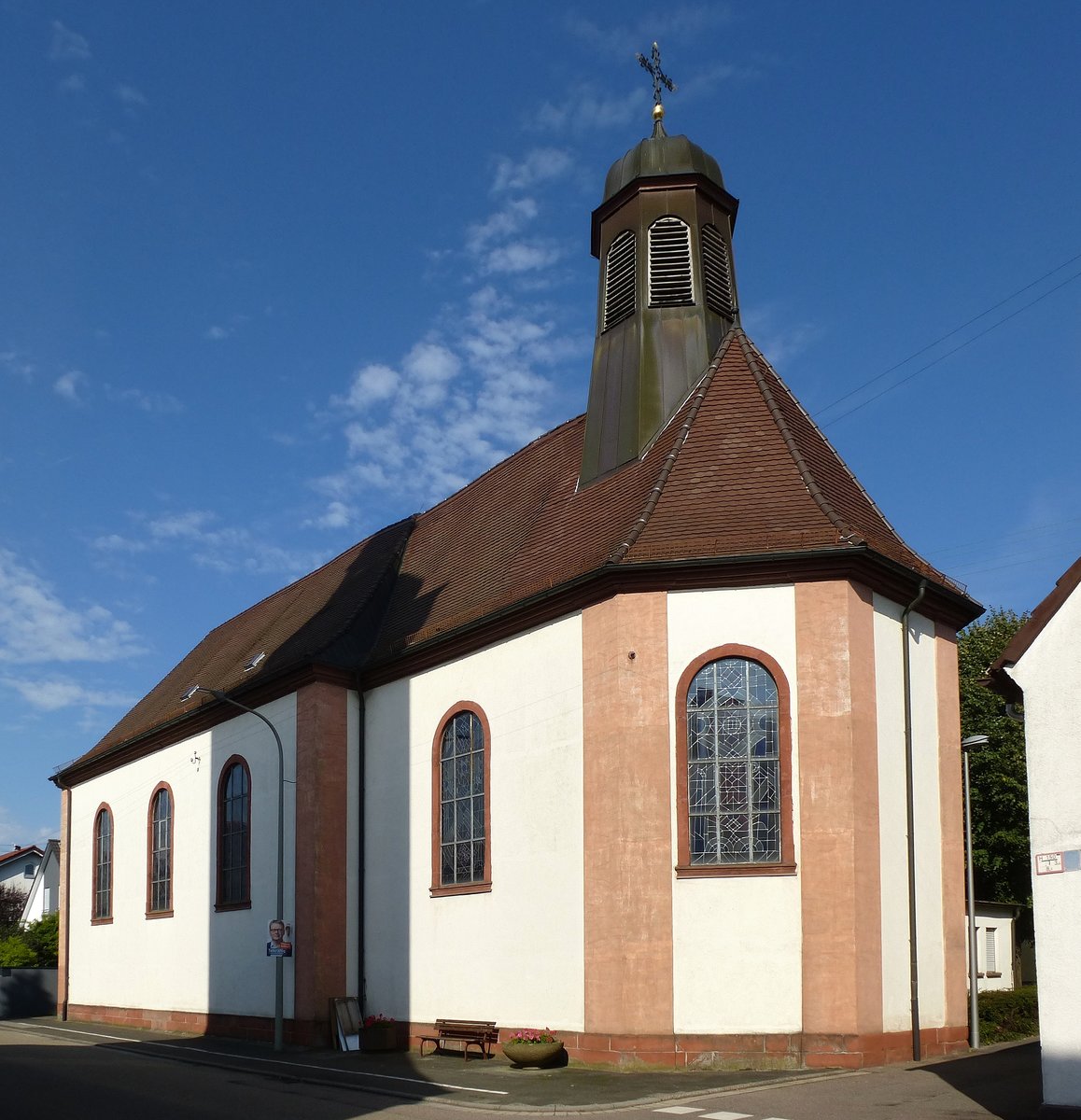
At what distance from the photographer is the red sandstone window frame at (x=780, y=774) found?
17484 mm

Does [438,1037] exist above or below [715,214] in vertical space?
below

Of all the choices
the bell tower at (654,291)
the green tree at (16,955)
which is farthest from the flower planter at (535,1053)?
the green tree at (16,955)

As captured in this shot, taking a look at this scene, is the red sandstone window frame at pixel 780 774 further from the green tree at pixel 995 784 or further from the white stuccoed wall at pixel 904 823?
the green tree at pixel 995 784

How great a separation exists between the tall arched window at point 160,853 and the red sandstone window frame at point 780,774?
16047 millimetres

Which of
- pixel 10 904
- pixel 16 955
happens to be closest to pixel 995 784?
pixel 16 955

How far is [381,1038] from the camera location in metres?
21.8

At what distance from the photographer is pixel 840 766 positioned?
17.5 metres

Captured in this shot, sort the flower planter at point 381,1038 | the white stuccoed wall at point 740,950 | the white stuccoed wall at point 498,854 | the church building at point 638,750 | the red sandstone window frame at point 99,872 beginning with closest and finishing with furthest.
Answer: the white stuccoed wall at point 740,950 < the church building at point 638,750 < the white stuccoed wall at point 498,854 < the flower planter at point 381,1038 < the red sandstone window frame at point 99,872

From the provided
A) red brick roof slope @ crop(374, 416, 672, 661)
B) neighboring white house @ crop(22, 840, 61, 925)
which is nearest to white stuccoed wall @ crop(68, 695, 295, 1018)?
red brick roof slope @ crop(374, 416, 672, 661)

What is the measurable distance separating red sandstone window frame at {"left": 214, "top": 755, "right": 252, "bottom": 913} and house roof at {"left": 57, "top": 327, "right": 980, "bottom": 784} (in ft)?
5.27

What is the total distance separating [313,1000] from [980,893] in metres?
23.6

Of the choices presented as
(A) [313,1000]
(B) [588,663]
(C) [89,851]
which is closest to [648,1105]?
(B) [588,663]

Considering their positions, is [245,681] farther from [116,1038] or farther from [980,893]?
[980,893]

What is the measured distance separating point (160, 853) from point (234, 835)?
4.49m
